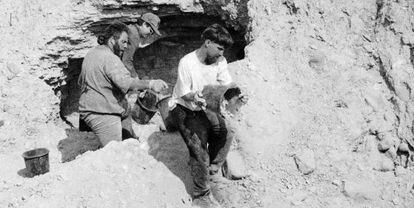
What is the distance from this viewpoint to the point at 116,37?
508cm

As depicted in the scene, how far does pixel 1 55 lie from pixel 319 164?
4522 millimetres

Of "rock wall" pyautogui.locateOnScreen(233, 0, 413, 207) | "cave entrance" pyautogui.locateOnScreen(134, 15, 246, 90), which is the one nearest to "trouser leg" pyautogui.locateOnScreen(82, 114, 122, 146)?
"rock wall" pyautogui.locateOnScreen(233, 0, 413, 207)

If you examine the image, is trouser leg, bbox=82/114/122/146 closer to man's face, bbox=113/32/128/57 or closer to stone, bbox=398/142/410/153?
man's face, bbox=113/32/128/57

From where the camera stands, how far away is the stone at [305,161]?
15.1 feet

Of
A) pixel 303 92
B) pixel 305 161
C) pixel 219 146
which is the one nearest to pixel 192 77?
pixel 219 146

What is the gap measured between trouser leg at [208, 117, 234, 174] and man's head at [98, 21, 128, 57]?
1.56 m

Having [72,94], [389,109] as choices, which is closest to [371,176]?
[389,109]

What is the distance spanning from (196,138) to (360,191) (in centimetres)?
169

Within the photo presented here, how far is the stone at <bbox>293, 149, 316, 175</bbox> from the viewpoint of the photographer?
15.1 feet

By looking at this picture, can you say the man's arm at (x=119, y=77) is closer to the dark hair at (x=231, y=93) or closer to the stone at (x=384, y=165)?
the dark hair at (x=231, y=93)

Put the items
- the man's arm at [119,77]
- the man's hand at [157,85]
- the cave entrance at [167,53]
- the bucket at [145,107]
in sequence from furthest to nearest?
1. the cave entrance at [167,53]
2. the bucket at [145,107]
3. the man's arm at [119,77]
4. the man's hand at [157,85]

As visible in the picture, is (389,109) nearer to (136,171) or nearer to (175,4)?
(136,171)

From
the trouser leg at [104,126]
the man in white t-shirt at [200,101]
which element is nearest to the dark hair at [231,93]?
the man in white t-shirt at [200,101]

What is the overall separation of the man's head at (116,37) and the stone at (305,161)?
229 cm
